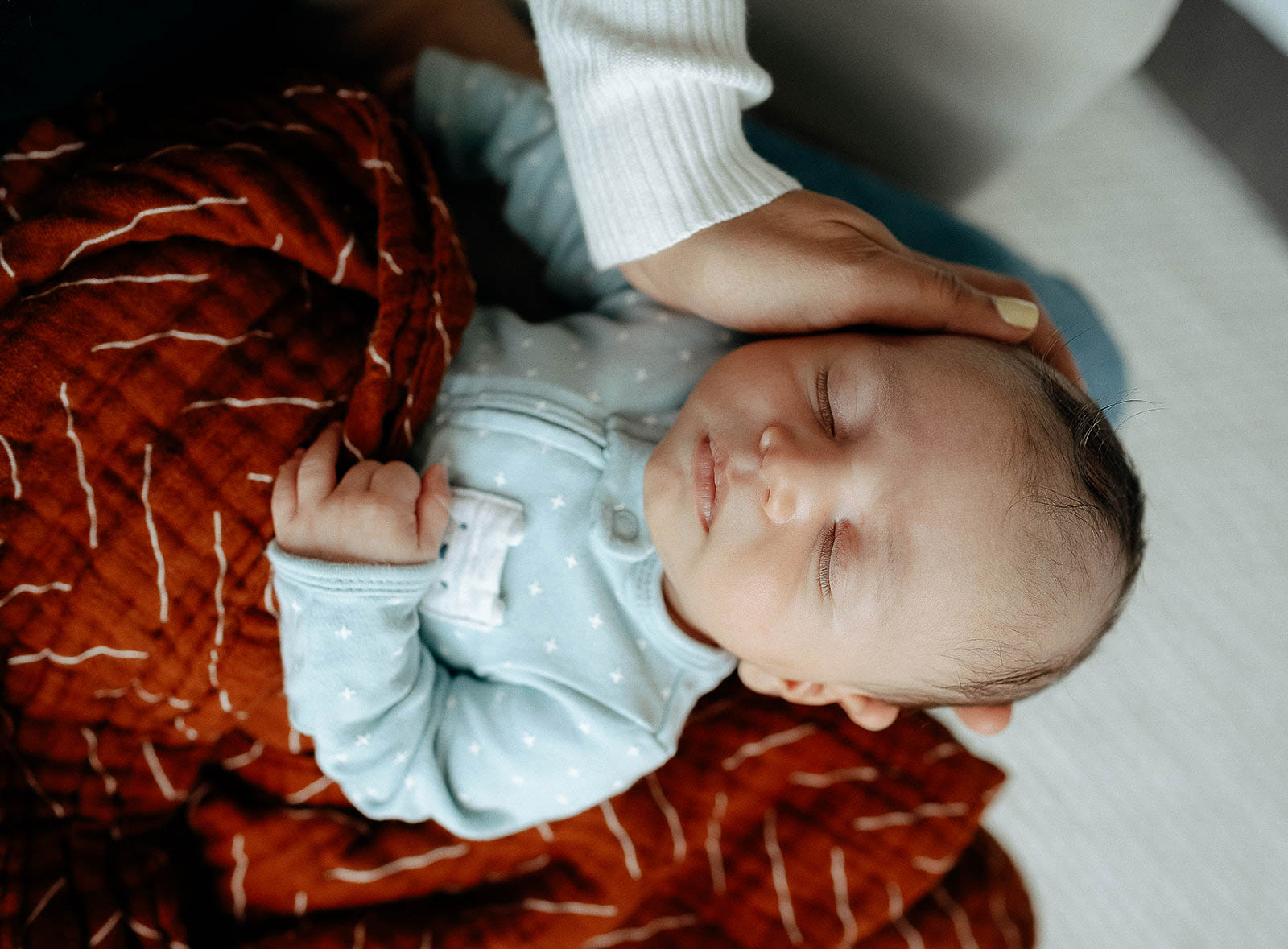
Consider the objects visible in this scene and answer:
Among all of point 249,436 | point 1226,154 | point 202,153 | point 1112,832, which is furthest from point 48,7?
point 1226,154

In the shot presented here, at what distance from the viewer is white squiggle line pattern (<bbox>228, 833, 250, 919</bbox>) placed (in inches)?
34.6

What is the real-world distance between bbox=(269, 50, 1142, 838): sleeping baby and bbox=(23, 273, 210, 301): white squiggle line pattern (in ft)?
0.61

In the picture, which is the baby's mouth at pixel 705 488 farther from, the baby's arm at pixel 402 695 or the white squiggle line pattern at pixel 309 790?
the white squiggle line pattern at pixel 309 790

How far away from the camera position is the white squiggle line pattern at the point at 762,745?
1056mm

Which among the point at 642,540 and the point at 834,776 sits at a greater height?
the point at 642,540

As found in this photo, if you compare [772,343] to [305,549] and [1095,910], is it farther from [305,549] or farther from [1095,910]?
[1095,910]

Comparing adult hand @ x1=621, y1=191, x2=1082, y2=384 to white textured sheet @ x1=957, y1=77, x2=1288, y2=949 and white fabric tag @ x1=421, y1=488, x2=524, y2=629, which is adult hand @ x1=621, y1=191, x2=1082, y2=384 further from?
white textured sheet @ x1=957, y1=77, x2=1288, y2=949

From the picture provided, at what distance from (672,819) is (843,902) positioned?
245mm

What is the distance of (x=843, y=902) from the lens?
40.4 inches

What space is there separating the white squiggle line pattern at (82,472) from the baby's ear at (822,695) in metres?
0.62

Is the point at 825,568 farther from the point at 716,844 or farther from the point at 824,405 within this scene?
the point at 716,844

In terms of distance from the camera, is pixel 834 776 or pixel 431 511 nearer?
pixel 431 511

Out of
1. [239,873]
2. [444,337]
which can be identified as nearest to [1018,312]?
[444,337]

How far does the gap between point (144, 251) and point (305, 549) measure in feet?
0.99
